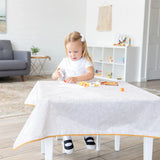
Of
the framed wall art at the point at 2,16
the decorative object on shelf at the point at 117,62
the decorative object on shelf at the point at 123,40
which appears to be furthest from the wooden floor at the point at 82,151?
the framed wall art at the point at 2,16

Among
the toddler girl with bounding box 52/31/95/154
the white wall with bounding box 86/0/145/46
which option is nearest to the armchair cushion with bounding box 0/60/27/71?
the white wall with bounding box 86/0/145/46

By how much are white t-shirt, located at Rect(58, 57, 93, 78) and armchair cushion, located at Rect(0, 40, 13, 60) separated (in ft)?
Answer: 12.5

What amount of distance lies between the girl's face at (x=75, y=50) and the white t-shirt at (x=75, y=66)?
0.04m

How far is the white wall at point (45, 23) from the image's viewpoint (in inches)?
231

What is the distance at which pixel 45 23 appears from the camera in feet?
20.7

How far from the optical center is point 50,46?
6445mm

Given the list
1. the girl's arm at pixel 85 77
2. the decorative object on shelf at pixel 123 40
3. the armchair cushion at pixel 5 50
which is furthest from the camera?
the decorative object on shelf at pixel 123 40

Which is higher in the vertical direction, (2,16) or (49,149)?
(2,16)

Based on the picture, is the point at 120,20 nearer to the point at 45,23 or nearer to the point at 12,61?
the point at 45,23

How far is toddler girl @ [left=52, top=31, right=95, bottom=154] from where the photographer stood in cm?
167

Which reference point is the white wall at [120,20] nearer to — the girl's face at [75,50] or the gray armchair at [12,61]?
the gray armchair at [12,61]

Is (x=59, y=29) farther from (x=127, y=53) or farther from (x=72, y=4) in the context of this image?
(x=127, y=53)

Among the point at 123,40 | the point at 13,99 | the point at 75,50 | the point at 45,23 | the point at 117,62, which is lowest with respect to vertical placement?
the point at 13,99

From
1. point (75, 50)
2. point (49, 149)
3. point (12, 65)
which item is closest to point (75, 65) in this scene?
point (75, 50)
